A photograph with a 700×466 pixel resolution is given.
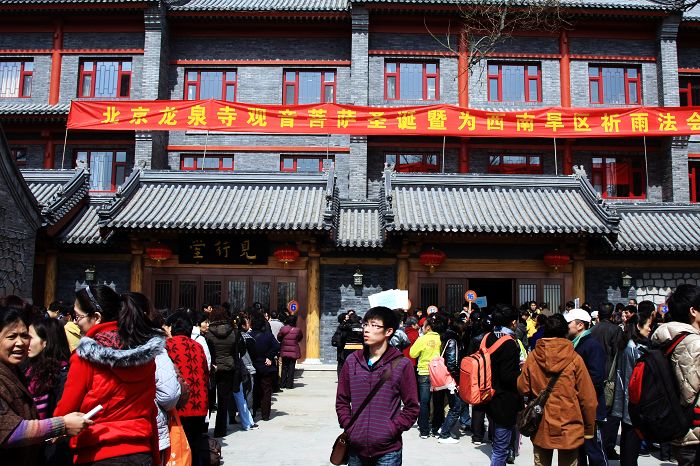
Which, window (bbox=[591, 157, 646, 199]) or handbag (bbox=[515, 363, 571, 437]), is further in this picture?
window (bbox=[591, 157, 646, 199])

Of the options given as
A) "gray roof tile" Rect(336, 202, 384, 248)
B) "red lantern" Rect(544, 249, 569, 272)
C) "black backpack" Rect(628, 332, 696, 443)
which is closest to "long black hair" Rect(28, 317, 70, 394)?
"black backpack" Rect(628, 332, 696, 443)

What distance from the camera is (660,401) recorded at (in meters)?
3.92

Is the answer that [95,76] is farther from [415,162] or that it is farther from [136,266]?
[415,162]

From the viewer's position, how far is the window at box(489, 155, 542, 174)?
64.1 ft

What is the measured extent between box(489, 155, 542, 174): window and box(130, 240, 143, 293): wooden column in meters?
11.0

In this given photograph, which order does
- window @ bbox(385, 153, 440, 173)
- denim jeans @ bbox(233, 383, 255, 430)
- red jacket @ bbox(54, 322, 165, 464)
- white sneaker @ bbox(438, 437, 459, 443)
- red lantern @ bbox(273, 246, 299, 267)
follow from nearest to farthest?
red jacket @ bbox(54, 322, 165, 464) → white sneaker @ bbox(438, 437, 459, 443) → denim jeans @ bbox(233, 383, 255, 430) → red lantern @ bbox(273, 246, 299, 267) → window @ bbox(385, 153, 440, 173)

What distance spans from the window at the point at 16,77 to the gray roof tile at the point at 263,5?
535 cm

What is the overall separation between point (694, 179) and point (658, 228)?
18.1 feet

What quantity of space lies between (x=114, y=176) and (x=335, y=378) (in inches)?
420

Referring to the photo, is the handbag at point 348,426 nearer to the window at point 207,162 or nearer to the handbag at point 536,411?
the handbag at point 536,411

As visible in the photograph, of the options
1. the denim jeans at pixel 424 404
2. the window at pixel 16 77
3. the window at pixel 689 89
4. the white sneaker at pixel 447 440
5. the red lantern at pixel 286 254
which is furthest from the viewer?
the window at pixel 689 89

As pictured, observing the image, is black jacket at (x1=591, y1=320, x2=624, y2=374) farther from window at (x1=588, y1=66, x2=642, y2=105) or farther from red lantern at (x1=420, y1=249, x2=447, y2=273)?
window at (x1=588, y1=66, x2=642, y2=105)

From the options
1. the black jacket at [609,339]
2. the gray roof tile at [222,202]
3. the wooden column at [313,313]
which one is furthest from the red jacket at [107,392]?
the wooden column at [313,313]

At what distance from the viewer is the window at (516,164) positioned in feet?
64.1
